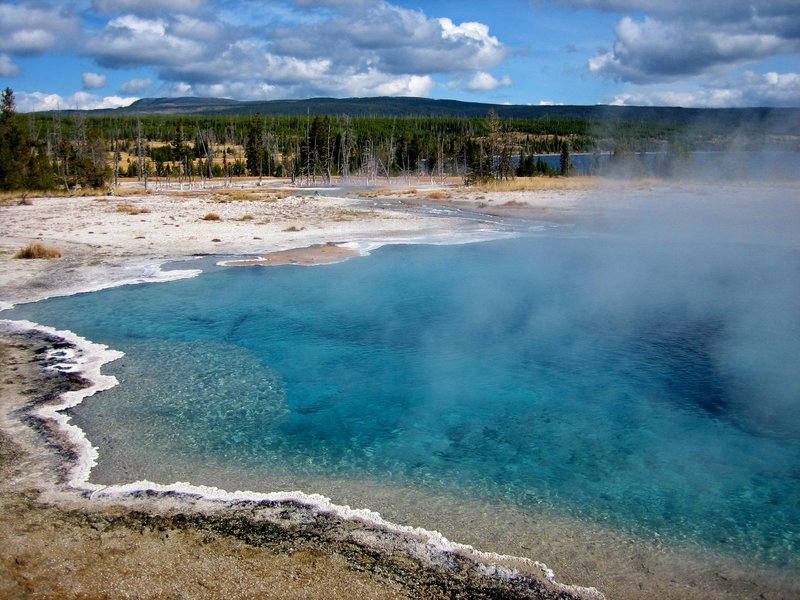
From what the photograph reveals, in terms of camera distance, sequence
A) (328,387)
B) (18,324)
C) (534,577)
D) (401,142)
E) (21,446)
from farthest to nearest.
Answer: (401,142), (18,324), (328,387), (21,446), (534,577)

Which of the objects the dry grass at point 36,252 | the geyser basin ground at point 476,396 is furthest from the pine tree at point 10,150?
the geyser basin ground at point 476,396

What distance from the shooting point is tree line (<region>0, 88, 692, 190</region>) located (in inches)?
1607

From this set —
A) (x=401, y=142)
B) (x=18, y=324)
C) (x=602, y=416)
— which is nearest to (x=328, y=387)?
(x=602, y=416)

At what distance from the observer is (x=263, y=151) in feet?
228

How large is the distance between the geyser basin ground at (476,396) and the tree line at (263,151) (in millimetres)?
27345

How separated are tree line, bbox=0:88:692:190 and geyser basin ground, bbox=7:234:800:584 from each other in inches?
1077

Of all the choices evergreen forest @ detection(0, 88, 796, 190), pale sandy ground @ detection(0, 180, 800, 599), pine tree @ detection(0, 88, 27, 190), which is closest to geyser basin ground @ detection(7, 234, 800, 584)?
pale sandy ground @ detection(0, 180, 800, 599)

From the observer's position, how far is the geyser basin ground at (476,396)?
19.1ft

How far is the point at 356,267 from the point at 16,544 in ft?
38.7

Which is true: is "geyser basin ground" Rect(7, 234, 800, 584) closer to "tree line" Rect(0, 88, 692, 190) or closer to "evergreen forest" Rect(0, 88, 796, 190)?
"evergreen forest" Rect(0, 88, 796, 190)

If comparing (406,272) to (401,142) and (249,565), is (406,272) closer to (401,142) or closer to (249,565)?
(249,565)

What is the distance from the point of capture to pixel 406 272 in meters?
15.7

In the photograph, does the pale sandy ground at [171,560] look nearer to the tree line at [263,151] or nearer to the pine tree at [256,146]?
the tree line at [263,151]

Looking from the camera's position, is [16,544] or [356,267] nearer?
[16,544]
